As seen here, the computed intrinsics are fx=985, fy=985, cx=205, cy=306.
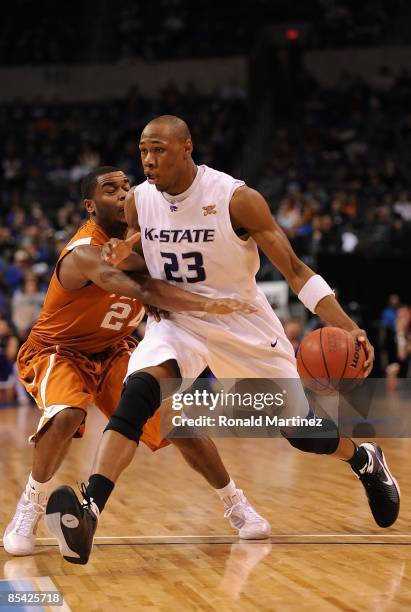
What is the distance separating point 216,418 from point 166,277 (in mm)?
742

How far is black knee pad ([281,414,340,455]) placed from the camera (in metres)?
4.51

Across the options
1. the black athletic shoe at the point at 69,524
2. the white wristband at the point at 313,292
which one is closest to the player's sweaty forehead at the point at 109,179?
the white wristband at the point at 313,292

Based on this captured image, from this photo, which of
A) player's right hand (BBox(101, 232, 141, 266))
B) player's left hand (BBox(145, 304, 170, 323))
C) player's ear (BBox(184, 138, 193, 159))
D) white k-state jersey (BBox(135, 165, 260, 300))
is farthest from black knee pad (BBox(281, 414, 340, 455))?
player's ear (BBox(184, 138, 193, 159))

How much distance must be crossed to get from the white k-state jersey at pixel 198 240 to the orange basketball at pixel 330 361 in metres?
0.40

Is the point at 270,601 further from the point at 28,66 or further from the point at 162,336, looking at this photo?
the point at 28,66

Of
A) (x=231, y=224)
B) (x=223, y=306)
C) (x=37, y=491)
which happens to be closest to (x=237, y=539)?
(x=37, y=491)

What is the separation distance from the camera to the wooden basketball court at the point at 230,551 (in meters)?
3.53

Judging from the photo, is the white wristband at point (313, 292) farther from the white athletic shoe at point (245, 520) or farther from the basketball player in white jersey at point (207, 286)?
the white athletic shoe at point (245, 520)

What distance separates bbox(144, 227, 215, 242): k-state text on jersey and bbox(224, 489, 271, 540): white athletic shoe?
1324 mm

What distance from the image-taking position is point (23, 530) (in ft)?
14.7

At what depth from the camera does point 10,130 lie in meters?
20.8

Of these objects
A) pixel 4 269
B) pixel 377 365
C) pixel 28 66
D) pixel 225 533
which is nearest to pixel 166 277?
pixel 225 533

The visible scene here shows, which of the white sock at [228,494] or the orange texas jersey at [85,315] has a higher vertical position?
the orange texas jersey at [85,315]

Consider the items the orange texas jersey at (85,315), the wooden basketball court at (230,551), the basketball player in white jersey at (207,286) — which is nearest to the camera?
the wooden basketball court at (230,551)
